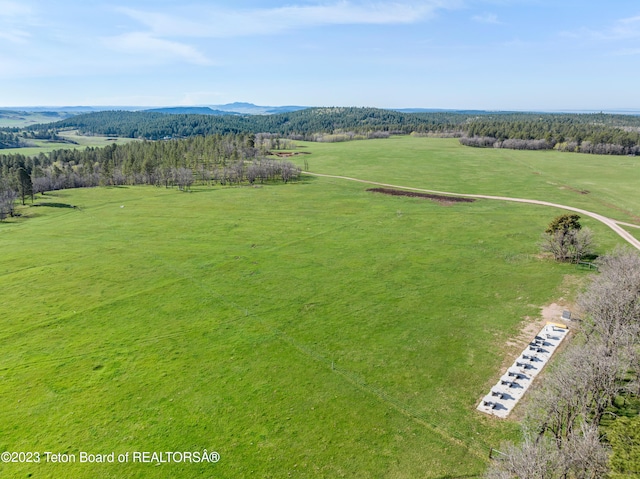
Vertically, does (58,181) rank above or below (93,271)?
above

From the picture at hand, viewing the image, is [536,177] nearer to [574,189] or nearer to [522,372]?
[574,189]

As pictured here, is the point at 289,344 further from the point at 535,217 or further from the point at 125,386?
the point at 535,217

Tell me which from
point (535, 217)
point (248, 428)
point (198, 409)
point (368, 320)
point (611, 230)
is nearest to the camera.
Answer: point (248, 428)

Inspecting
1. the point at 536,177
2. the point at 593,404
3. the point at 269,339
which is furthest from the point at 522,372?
the point at 536,177

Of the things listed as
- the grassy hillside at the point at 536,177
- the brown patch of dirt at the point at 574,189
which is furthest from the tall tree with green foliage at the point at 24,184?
the brown patch of dirt at the point at 574,189

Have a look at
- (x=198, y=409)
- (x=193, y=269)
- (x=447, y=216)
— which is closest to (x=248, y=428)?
(x=198, y=409)
